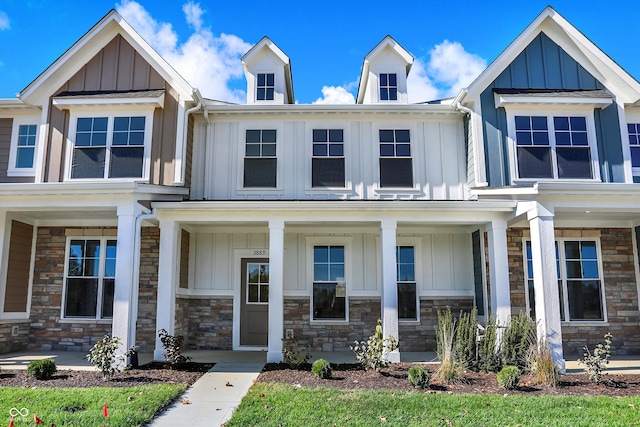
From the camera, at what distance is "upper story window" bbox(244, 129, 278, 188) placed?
11.1m

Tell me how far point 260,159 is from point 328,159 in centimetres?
165

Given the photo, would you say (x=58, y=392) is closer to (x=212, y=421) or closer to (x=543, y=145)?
(x=212, y=421)

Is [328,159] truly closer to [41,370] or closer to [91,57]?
[91,57]

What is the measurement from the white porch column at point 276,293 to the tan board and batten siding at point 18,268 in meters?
5.99

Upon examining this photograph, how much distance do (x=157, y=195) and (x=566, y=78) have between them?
9.71 metres

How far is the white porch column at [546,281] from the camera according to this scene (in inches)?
330

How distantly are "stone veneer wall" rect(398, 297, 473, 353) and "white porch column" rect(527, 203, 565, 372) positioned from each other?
2379 millimetres

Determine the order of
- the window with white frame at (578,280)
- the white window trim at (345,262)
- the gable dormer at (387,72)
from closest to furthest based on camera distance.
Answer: the window with white frame at (578,280)
the white window trim at (345,262)
the gable dormer at (387,72)

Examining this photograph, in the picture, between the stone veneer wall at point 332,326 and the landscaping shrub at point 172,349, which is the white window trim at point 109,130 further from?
the stone veneer wall at point 332,326

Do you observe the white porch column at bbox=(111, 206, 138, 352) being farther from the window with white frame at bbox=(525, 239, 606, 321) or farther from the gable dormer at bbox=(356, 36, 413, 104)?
the window with white frame at bbox=(525, 239, 606, 321)

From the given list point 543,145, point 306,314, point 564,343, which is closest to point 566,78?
point 543,145

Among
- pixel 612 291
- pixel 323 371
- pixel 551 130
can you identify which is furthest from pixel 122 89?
pixel 612 291

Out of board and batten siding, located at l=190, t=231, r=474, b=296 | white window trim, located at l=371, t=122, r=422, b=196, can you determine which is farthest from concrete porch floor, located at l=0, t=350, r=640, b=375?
white window trim, located at l=371, t=122, r=422, b=196

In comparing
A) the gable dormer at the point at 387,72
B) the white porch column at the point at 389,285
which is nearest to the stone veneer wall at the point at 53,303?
the white porch column at the point at 389,285
